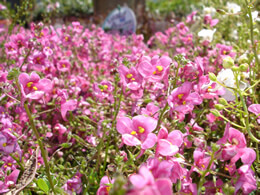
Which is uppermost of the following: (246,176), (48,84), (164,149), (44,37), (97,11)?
(97,11)

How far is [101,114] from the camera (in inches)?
43.9

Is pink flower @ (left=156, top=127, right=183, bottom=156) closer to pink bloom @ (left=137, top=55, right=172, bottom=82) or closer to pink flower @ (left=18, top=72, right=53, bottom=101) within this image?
pink bloom @ (left=137, top=55, right=172, bottom=82)

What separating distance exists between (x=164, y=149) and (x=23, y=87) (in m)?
0.37

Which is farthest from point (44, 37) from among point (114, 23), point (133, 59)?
point (114, 23)

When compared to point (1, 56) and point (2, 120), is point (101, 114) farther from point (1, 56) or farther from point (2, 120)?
point (1, 56)

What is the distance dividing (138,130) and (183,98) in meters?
0.17

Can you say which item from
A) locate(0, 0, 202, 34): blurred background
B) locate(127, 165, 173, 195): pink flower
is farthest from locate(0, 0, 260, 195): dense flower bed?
locate(0, 0, 202, 34): blurred background

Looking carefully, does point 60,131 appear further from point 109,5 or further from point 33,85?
point 109,5

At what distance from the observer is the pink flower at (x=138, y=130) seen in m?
0.61

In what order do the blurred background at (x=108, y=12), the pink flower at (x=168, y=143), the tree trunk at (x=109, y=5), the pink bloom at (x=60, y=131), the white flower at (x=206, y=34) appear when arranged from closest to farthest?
the pink flower at (x=168, y=143) → the pink bloom at (x=60, y=131) → the white flower at (x=206, y=34) → the blurred background at (x=108, y=12) → the tree trunk at (x=109, y=5)

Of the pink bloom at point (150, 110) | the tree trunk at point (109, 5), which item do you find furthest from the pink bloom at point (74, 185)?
the tree trunk at point (109, 5)

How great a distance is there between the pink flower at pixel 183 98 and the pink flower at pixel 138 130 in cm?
11

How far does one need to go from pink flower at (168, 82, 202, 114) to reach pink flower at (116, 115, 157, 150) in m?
0.11

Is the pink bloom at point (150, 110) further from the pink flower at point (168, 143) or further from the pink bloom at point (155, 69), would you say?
the pink flower at point (168, 143)
